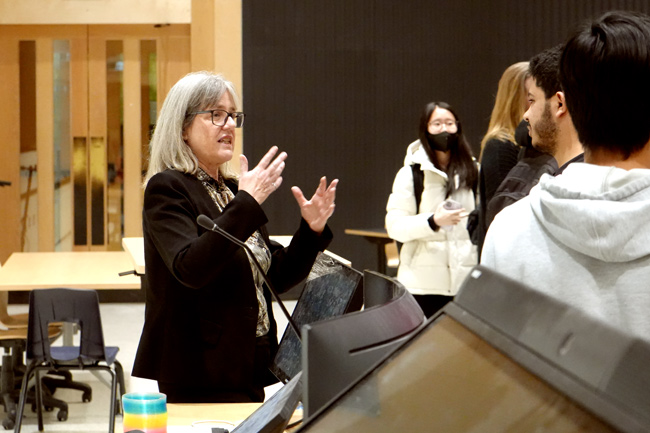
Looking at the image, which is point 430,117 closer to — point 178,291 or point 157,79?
point 178,291

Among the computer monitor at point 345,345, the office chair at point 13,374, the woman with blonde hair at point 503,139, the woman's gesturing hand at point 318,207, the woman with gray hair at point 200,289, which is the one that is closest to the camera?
the computer monitor at point 345,345

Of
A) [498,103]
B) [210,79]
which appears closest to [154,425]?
[210,79]

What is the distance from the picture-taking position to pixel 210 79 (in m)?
2.61

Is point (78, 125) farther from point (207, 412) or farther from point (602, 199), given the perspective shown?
point (602, 199)

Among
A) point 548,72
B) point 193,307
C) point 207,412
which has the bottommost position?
point 207,412

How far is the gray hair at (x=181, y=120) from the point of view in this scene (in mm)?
2494

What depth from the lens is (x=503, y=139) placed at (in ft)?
11.6

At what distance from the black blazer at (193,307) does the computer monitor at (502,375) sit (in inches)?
62.4

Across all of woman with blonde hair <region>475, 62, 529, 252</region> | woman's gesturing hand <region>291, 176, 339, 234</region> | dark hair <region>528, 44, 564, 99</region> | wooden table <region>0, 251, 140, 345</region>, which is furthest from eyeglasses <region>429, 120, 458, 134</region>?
dark hair <region>528, 44, 564, 99</region>

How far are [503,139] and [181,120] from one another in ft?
5.00

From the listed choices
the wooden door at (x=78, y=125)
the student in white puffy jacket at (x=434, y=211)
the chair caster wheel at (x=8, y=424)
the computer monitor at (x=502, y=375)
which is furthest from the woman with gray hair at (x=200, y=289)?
the wooden door at (x=78, y=125)

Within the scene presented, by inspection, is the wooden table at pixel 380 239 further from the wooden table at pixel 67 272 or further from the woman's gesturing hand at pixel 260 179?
the woman's gesturing hand at pixel 260 179

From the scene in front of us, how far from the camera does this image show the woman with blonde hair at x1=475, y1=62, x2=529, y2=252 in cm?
352

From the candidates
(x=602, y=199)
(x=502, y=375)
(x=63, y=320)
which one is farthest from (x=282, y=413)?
(x=63, y=320)
